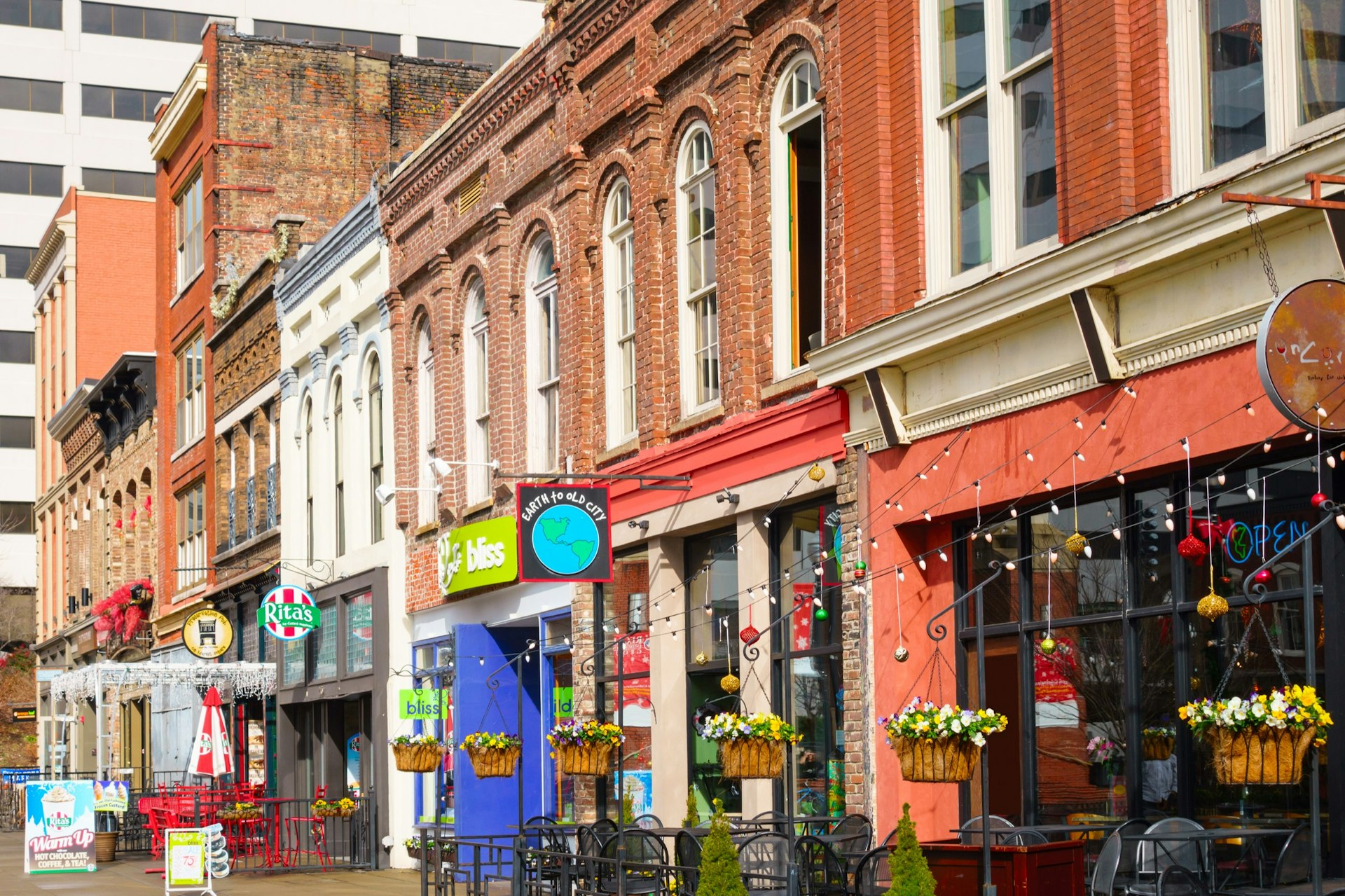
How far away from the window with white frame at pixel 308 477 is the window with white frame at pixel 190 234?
25.6 ft

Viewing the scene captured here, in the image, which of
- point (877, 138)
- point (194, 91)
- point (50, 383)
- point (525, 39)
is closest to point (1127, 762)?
point (877, 138)

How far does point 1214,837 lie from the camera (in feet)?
31.4

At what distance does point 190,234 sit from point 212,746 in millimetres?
15746

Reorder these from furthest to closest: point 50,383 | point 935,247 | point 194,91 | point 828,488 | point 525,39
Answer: point 525,39 < point 50,383 < point 194,91 < point 828,488 < point 935,247

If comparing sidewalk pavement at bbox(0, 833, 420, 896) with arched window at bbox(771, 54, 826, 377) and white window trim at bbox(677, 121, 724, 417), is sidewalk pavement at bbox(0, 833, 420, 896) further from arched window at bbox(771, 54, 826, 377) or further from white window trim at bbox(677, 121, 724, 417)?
arched window at bbox(771, 54, 826, 377)

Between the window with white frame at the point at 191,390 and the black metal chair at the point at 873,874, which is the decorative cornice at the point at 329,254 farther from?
the black metal chair at the point at 873,874

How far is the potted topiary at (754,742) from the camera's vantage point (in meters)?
13.6

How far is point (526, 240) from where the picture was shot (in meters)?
21.8

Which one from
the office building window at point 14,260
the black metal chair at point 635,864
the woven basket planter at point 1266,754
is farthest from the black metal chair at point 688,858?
the office building window at point 14,260

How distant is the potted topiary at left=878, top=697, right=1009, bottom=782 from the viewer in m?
10.8

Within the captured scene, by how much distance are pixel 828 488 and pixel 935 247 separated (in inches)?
94.7

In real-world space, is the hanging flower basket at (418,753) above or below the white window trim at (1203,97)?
below

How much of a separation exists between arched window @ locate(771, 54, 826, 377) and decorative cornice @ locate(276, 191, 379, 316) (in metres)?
11.3

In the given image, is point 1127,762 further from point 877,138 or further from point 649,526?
point 649,526
